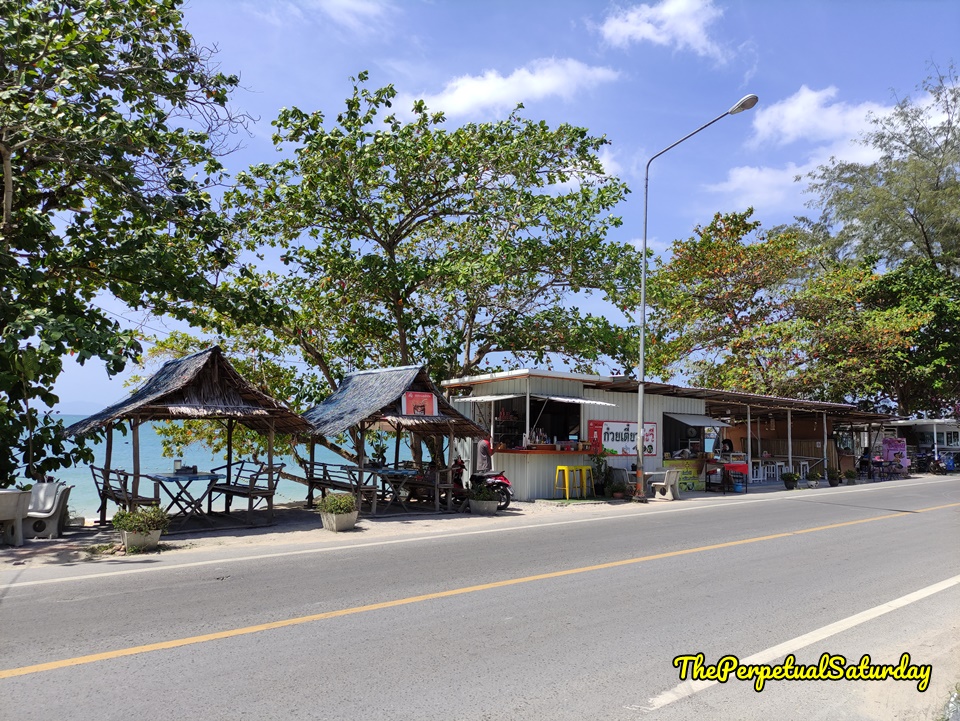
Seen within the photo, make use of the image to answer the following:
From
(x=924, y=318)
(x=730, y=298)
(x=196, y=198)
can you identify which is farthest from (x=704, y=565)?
(x=924, y=318)

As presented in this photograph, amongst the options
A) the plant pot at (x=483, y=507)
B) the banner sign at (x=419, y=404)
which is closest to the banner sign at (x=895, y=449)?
the plant pot at (x=483, y=507)

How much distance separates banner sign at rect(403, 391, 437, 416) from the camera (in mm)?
15250

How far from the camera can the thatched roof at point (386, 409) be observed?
49.4ft

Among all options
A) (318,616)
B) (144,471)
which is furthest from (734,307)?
(144,471)

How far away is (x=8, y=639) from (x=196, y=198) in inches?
390

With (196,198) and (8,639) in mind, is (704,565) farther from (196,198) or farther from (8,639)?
(196,198)

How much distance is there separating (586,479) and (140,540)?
44.1ft

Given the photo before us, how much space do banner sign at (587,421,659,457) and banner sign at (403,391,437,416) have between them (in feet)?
23.2

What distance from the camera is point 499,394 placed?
2083 centimetres

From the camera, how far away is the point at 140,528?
1022 centimetres

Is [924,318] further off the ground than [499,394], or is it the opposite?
[924,318]

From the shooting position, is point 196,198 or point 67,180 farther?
point 67,180

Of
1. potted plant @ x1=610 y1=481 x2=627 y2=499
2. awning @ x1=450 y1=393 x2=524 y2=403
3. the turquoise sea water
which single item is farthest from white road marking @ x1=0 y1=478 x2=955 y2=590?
the turquoise sea water

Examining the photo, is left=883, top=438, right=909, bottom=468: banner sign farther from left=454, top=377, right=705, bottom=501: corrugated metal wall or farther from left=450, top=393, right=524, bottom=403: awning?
left=450, top=393, right=524, bottom=403: awning
